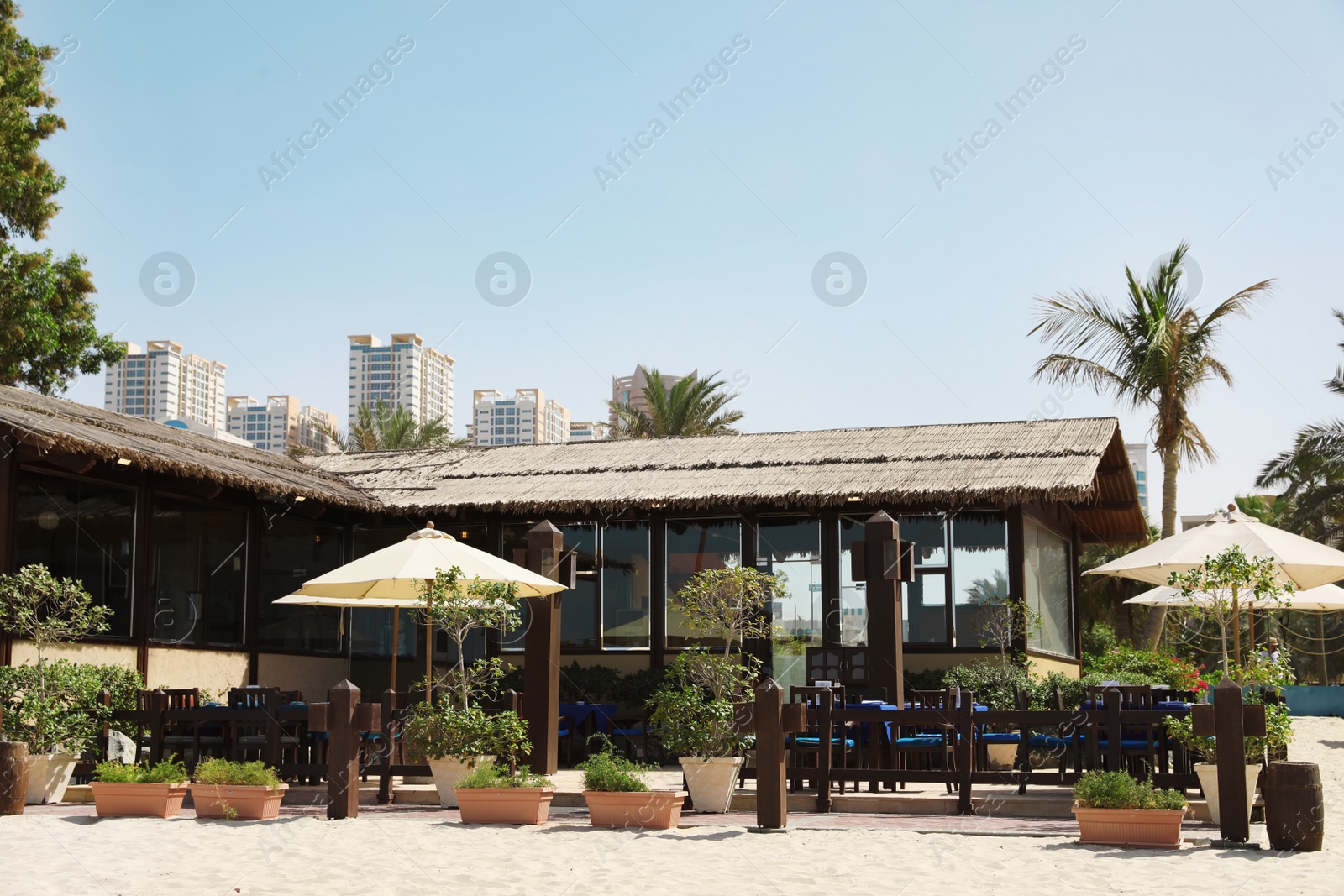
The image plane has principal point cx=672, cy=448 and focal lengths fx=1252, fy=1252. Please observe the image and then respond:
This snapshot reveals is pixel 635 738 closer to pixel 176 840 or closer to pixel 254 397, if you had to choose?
pixel 176 840

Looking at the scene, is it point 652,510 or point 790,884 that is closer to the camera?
point 790,884

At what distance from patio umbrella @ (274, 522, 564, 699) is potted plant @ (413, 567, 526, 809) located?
0.22m

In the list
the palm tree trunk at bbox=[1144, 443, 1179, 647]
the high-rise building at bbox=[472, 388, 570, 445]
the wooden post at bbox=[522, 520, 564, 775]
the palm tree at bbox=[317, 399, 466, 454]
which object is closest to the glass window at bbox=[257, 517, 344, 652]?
the wooden post at bbox=[522, 520, 564, 775]

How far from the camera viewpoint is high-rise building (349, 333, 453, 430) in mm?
70250

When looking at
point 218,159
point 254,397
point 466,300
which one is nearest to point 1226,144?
point 466,300

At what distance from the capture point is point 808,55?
1065 cm

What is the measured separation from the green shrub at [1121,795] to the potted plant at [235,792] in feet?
17.3

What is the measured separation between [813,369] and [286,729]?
310 inches

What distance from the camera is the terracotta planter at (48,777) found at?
31.0 feet

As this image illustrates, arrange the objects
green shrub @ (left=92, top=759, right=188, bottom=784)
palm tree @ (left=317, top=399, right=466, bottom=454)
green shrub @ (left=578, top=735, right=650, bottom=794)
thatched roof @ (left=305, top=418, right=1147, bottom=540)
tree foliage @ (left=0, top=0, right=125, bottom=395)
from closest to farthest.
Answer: green shrub @ (left=578, top=735, right=650, bottom=794)
green shrub @ (left=92, top=759, right=188, bottom=784)
thatched roof @ (left=305, top=418, right=1147, bottom=540)
tree foliage @ (left=0, top=0, right=125, bottom=395)
palm tree @ (left=317, top=399, right=466, bottom=454)

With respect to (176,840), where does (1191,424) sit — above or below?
above

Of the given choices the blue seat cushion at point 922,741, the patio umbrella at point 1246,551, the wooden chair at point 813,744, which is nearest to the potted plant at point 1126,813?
the wooden chair at point 813,744

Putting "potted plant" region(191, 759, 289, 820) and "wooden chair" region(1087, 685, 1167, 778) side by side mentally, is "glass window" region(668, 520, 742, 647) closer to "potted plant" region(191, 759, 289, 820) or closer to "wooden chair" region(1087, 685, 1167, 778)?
"wooden chair" region(1087, 685, 1167, 778)

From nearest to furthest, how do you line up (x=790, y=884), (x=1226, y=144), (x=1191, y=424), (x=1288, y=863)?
(x=790, y=884)
(x=1288, y=863)
(x=1226, y=144)
(x=1191, y=424)
